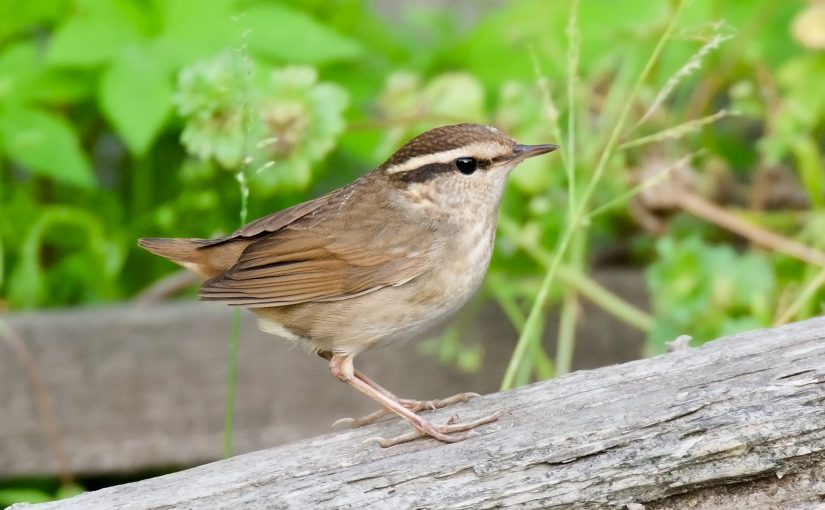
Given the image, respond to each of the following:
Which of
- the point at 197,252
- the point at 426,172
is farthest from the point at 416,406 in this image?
the point at 197,252

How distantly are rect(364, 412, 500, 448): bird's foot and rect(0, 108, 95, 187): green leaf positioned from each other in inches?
68.6

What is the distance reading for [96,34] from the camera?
154 inches

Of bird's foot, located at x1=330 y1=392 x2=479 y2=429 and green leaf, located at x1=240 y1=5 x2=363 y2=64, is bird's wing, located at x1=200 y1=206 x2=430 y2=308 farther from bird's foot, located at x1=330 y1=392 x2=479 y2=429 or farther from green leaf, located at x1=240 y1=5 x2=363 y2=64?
green leaf, located at x1=240 y1=5 x2=363 y2=64

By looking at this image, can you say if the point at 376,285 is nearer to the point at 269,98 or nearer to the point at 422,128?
the point at 269,98

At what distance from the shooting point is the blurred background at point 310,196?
12.7ft

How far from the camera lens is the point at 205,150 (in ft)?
10.8

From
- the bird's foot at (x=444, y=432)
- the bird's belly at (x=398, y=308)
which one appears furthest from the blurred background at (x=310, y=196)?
the bird's foot at (x=444, y=432)

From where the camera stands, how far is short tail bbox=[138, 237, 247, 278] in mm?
3160

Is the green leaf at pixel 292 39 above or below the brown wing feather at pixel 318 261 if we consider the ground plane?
above

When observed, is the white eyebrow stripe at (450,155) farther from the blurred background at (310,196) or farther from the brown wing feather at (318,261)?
the blurred background at (310,196)

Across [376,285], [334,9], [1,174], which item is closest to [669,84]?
[376,285]

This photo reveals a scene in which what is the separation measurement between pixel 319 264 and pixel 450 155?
0.44 m

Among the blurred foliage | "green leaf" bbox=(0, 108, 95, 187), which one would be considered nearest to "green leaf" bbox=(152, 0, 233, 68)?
the blurred foliage

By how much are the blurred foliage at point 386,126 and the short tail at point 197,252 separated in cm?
26
